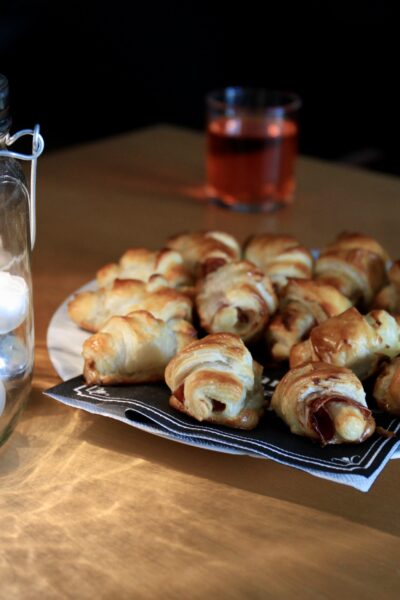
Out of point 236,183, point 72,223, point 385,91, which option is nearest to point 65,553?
point 72,223

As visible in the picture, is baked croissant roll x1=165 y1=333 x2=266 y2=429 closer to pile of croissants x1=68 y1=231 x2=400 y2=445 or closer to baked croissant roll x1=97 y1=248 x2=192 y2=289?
pile of croissants x1=68 y1=231 x2=400 y2=445

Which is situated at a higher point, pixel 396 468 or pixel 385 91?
pixel 396 468

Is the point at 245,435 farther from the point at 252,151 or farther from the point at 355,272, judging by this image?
the point at 252,151

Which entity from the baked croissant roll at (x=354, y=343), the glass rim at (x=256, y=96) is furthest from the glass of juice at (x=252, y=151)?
the baked croissant roll at (x=354, y=343)

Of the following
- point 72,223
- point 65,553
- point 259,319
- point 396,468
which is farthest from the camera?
point 72,223

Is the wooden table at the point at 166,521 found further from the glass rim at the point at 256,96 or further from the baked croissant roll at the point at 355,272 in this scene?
the glass rim at the point at 256,96

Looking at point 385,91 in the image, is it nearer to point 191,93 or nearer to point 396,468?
point 191,93
